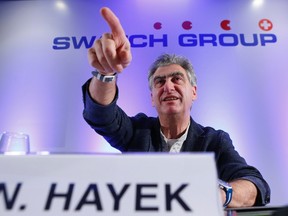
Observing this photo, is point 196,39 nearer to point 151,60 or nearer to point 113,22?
point 151,60

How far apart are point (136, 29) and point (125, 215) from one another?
226cm

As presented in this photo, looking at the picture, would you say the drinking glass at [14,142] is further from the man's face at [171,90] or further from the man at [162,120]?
the man's face at [171,90]

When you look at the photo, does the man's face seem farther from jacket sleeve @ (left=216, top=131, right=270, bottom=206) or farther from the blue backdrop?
the blue backdrop

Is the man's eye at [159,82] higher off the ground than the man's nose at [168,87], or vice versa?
the man's eye at [159,82]

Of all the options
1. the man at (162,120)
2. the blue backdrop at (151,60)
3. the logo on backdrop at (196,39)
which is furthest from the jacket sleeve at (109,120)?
the logo on backdrop at (196,39)

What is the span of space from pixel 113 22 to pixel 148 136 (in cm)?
53

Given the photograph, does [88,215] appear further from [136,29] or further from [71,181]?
[136,29]

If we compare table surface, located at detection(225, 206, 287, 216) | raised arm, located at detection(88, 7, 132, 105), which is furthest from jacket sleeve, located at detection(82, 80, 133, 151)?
table surface, located at detection(225, 206, 287, 216)

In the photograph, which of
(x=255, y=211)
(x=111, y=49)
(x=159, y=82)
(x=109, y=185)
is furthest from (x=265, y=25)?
(x=109, y=185)

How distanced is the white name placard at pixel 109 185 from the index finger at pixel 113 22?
0.38 metres

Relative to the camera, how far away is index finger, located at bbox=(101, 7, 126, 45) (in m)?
0.55

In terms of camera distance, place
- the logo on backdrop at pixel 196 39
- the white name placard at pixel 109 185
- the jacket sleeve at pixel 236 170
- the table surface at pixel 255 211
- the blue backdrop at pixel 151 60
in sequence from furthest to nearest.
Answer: the logo on backdrop at pixel 196 39
the blue backdrop at pixel 151 60
the jacket sleeve at pixel 236 170
the table surface at pixel 255 211
the white name placard at pixel 109 185

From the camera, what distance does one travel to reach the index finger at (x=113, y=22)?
0.55m

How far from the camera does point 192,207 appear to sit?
19 cm
